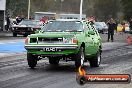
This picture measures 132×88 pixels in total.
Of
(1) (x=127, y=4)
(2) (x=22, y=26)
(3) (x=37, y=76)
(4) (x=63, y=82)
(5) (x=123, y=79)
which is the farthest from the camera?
(1) (x=127, y=4)

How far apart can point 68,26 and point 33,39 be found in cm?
163

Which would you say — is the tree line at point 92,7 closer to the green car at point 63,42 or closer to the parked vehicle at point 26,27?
the parked vehicle at point 26,27

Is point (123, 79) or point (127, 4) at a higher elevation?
point (127, 4)

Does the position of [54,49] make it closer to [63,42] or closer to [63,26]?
[63,42]

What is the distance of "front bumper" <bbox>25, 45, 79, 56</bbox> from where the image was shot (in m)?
13.2

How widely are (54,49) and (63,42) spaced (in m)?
0.34

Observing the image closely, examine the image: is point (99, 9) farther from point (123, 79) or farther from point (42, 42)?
point (123, 79)

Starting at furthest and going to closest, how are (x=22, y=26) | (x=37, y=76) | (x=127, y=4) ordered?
1. (x=127, y=4)
2. (x=22, y=26)
3. (x=37, y=76)

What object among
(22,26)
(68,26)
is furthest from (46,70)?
(22,26)

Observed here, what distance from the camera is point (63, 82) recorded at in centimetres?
1059

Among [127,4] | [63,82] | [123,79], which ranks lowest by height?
[63,82]

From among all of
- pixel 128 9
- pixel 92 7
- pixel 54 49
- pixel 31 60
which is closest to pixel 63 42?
pixel 54 49

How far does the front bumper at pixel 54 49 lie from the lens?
1322 cm

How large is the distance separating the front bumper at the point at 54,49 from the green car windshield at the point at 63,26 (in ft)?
4.27
